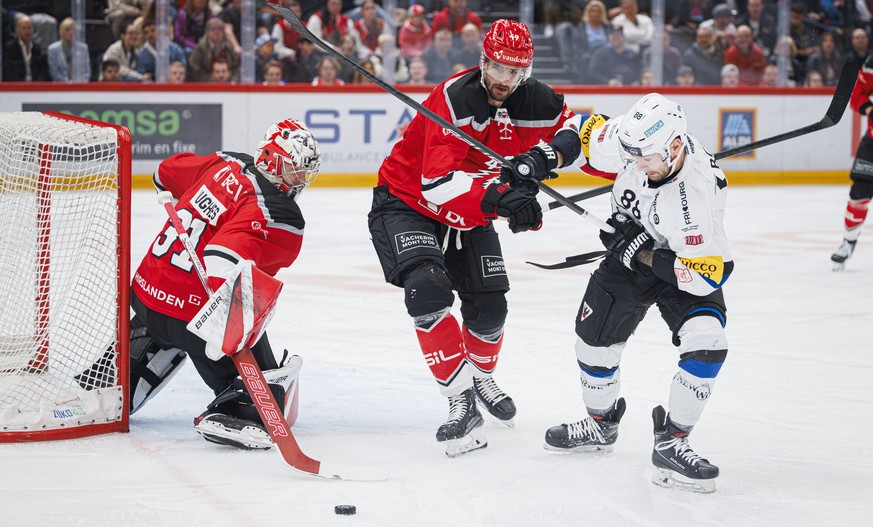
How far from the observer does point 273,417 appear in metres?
2.98

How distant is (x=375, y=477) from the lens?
287 cm

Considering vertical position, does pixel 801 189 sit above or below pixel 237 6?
below

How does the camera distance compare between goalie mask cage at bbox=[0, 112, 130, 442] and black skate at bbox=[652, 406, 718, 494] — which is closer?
black skate at bbox=[652, 406, 718, 494]

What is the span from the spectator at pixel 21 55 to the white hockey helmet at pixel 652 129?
7262mm

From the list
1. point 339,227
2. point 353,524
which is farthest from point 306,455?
point 339,227

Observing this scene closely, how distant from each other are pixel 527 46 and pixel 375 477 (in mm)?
1262

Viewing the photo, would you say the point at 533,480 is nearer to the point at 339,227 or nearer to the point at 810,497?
the point at 810,497

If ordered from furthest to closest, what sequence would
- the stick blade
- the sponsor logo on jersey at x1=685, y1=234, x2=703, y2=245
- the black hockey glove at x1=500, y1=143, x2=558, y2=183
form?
the stick blade < the black hockey glove at x1=500, y1=143, x2=558, y2=183 < the sponsor logo on jersey at x1=685, y1=234, x2=703, y2=245

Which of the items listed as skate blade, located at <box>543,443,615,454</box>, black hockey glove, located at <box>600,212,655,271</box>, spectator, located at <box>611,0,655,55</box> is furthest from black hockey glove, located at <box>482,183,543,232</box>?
spectator, located at <box>611,0,655,55</box>

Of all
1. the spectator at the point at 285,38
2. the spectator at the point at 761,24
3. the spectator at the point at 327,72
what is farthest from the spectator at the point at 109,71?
the spectator at the point at 761,24

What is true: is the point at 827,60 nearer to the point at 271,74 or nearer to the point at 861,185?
the point at 861,185

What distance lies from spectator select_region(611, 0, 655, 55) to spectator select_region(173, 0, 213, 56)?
3.65 metres

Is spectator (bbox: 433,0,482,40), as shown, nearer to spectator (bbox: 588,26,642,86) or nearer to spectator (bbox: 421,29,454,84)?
spectator (bbox: 421,29,454,84)

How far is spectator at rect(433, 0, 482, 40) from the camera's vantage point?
396 inches
